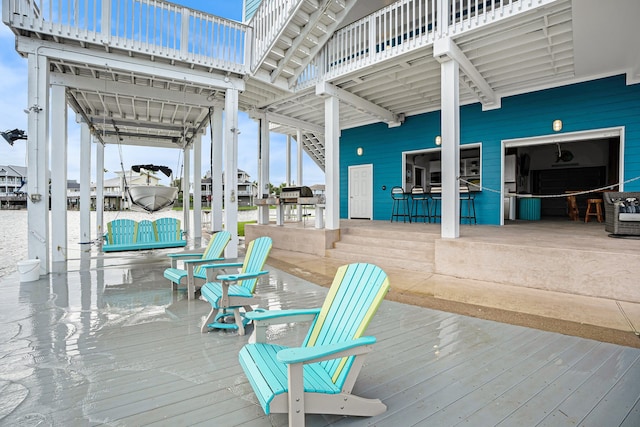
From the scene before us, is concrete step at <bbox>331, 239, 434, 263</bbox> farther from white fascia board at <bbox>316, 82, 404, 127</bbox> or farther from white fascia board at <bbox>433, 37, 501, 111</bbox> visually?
white fascia board at <bbox>316, 82, 404, 127</bbox>

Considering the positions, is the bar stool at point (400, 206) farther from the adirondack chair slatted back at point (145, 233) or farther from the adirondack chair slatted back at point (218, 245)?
the adirondack chair slatted back at point (145, 233)

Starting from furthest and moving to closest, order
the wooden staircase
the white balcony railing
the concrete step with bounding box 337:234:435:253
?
the white balcony railing < the concrete step with bounding box 337:234:435:253 < the wooden staircase

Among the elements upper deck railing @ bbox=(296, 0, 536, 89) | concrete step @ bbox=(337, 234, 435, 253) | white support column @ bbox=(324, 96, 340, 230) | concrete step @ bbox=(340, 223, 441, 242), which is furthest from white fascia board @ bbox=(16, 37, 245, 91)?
concrete step @ bbox=(337, 234, 435, 253)

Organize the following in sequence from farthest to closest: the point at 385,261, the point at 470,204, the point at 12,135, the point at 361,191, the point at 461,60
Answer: the point at 361,191 < the point at 470,204 < the point at 12,135 < the point at 385,261 < the point at 461,60

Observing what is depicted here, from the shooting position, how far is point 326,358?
1.47 meters

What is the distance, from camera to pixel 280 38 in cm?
636

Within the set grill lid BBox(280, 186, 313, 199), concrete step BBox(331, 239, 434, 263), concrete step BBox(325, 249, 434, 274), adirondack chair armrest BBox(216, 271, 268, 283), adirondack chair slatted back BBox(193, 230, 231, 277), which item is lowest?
concrete step BBox(325, 249, 434, 274)

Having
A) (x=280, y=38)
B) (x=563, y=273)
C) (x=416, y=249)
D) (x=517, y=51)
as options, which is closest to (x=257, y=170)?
(x=280, y=38)

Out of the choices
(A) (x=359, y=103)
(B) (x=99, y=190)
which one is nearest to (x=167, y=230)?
(B) (x=99, y=190)

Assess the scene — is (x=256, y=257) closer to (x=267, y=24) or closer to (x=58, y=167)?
(x=58, y=167)

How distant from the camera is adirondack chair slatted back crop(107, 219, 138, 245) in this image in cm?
629

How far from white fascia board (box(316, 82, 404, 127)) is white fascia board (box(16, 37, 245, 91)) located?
1848 millimetres

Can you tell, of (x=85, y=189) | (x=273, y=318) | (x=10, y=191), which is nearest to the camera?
(x=273, y=318)

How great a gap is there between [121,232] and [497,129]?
899cm
